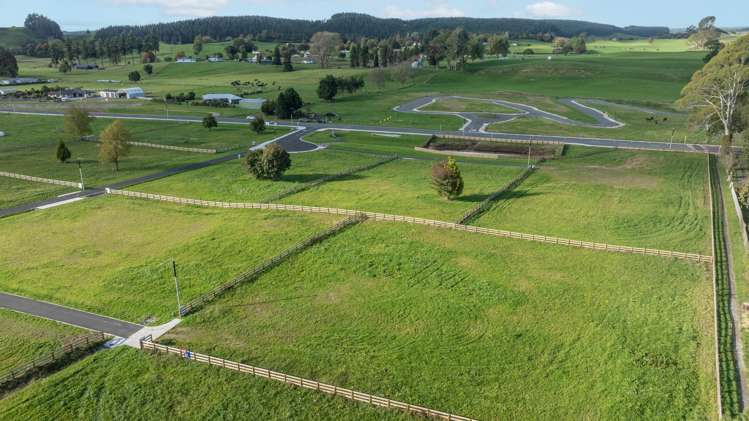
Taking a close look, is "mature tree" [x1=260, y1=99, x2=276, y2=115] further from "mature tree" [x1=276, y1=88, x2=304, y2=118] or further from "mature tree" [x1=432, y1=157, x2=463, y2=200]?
"mature tree" [x1=432, y1=157, x2=463, y2=200]

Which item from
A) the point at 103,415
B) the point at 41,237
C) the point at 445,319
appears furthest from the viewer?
the point at 41,237

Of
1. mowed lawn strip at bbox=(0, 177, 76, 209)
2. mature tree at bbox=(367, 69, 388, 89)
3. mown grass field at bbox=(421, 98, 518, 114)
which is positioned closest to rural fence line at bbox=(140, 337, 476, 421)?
mowed lawn strip at bbox=(0, 177, 76, 209)

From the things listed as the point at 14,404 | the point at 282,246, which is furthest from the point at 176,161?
the point at 14,404

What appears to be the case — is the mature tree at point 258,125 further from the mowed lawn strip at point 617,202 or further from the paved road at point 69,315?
the paved road at point 69,315

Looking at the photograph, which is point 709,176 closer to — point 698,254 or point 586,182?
point 586,182

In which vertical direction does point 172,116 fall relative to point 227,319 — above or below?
above

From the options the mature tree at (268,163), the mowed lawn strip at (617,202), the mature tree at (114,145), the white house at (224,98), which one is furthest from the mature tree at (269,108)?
the mowed lawn strip at (617,202)

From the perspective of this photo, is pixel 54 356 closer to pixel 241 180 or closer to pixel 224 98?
pixel 241 180

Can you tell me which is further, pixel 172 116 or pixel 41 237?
pixel 172 116
